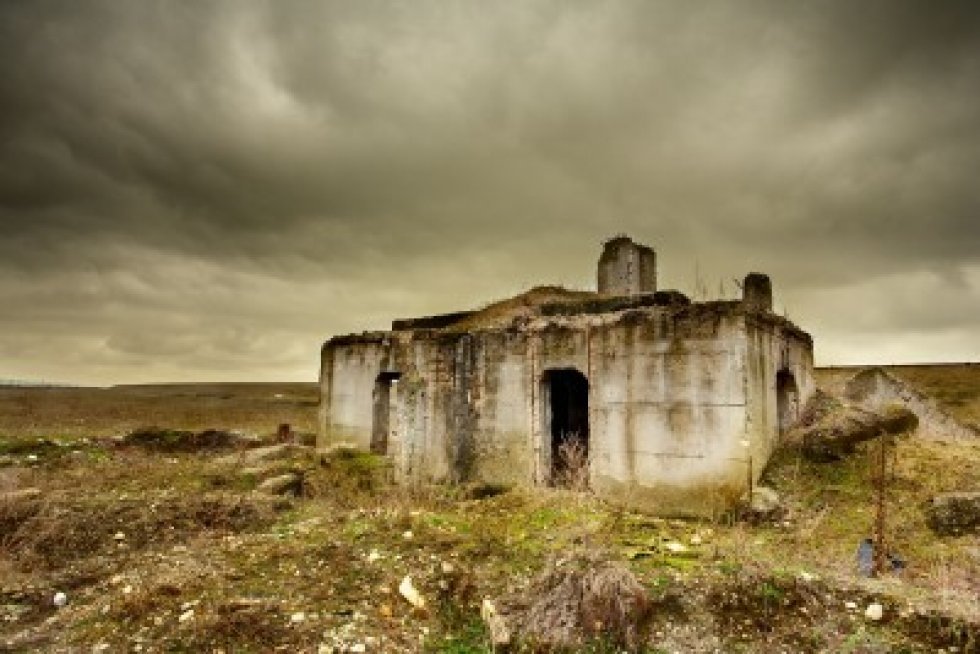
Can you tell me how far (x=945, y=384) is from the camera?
119 feet

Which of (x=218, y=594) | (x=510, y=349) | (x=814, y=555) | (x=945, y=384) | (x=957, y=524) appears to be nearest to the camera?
(x=218, y=594)

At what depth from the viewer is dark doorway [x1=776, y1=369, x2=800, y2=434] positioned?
38.3 ft

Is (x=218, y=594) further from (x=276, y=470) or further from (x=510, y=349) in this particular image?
(x=510, y=349)

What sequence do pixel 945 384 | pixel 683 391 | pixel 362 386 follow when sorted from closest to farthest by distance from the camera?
pixel 683 391 → pixel 362 386 → pixel 945 384

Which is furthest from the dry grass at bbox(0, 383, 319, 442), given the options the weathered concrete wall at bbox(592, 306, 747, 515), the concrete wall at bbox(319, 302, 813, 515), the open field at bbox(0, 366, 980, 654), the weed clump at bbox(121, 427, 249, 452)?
the weathered concrete wall at bbox(592, 306, 747, 515)

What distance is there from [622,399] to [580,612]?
16.4 feet

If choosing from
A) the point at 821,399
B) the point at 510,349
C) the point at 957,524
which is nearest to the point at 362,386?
the point at 510,349

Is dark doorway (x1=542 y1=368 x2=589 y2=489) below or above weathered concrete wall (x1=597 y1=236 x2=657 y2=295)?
below

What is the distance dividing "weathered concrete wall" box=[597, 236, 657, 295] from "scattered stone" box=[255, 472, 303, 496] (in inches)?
260

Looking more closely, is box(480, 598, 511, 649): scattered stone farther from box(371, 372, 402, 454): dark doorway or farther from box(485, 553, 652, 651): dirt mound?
box(371, 372, 402, 454): dark doorway

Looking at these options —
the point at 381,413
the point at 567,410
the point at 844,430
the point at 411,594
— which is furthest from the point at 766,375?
the point at 381,413

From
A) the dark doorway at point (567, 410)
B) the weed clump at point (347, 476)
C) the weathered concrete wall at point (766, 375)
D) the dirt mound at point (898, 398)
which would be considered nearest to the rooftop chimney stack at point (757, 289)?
the weathered concrete wall at point (766, 375)

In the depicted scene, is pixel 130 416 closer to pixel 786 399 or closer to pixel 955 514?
pixel 786 399

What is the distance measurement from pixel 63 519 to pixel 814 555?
29.8ft
